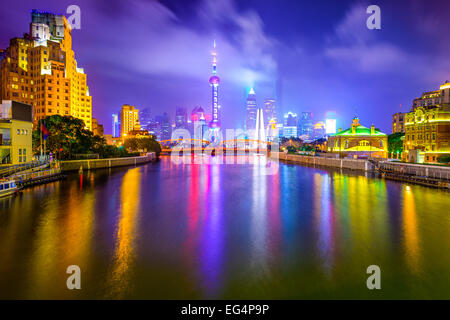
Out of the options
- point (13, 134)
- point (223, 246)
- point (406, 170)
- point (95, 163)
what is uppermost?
point (13, 134)

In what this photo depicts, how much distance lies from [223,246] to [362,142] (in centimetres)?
6625

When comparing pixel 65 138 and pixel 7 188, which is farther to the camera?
pixel 65 138

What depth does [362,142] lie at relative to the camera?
68312 mm

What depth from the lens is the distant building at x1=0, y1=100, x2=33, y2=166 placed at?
29984mm

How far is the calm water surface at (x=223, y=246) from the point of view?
9.53 meters

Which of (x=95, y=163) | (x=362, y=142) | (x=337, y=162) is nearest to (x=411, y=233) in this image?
(x=337, y=162)

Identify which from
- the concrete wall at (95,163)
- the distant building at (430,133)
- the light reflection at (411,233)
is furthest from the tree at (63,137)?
the distant building at (430,133)

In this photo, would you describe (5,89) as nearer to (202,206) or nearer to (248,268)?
(202,206)

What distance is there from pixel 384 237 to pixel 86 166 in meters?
48.8

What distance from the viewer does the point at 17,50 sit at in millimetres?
80500

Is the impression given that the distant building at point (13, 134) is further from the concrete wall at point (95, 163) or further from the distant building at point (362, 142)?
the distant building at point (362, 142)

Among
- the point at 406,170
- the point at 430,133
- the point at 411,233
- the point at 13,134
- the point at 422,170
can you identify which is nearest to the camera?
the point at 411,233

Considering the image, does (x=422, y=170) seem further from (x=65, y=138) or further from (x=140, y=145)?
(x=140, y=145)
